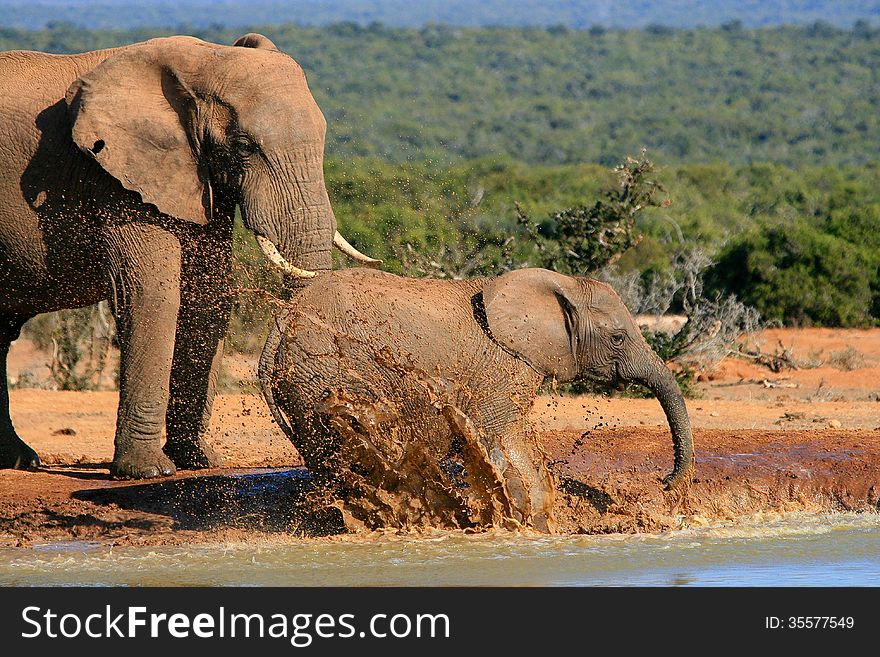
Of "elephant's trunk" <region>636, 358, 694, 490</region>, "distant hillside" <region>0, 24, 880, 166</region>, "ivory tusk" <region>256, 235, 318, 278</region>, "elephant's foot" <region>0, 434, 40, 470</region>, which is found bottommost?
"distant hillside" <region>0, 24, 880, 166</region>

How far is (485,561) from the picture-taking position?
25.6 feet

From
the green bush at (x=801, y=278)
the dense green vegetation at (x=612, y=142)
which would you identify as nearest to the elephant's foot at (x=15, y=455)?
the dense green vegetation at (x=612, y=142)

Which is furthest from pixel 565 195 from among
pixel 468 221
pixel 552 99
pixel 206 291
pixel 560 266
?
pixel 552 99

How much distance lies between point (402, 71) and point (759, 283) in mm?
71931

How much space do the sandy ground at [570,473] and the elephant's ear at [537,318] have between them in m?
0.77

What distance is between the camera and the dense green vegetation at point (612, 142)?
1803cm

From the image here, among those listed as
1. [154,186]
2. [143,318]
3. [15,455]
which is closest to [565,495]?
[143,318]

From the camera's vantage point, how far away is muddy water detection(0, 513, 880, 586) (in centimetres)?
750

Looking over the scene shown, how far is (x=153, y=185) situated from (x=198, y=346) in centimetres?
108

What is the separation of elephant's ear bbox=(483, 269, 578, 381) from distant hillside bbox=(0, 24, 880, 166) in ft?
113

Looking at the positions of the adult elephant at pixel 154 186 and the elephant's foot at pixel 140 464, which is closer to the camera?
the adult elephant at pixel 154 186

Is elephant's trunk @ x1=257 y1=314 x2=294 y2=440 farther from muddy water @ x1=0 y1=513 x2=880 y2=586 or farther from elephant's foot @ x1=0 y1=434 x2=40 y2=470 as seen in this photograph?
elephant's foot @ x1=0 y1=434 x2=40 y2=470

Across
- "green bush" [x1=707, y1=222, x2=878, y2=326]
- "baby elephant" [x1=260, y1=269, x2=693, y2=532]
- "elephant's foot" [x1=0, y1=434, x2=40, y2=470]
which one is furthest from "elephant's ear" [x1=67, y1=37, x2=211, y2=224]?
"green bush" [x1=707, y1=222, x2=878, y2=326]

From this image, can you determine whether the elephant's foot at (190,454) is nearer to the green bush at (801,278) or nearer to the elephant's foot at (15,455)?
the elephant's foot at (15,455)
